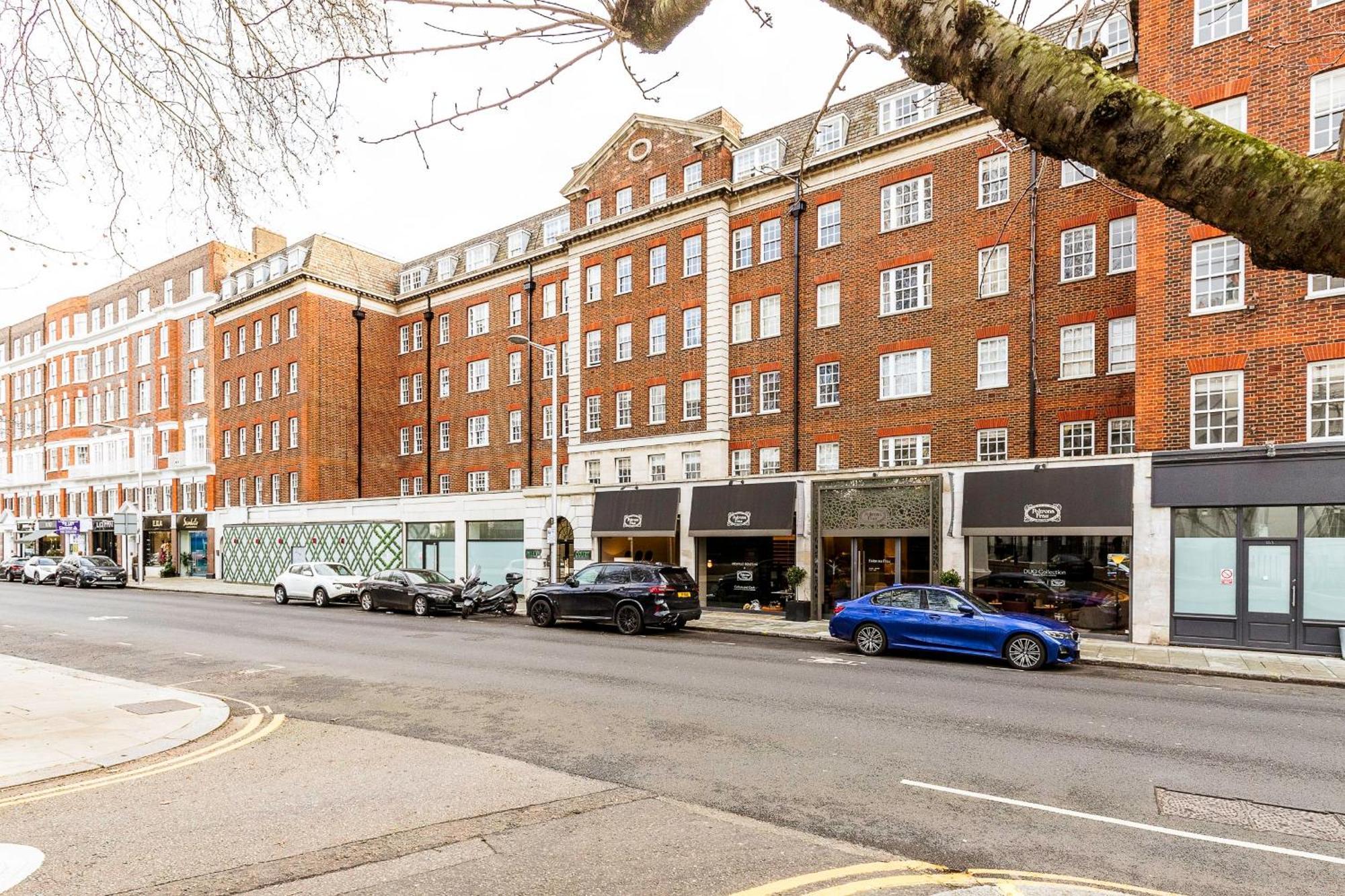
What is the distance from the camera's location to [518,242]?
38.8 metres

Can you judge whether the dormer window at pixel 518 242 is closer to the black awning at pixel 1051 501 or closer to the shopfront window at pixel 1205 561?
the black awning at pixel 1051 501

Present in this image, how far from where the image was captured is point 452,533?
114 ft

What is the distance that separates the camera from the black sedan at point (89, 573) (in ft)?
127

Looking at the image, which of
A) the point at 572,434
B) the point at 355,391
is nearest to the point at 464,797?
the point at 572,434

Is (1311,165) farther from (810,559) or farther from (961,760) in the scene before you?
(810,559)

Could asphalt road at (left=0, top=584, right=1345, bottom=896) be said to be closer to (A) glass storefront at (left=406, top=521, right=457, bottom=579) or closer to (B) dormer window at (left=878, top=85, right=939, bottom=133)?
(A) glass storefront at (left=406, top=521, right=457, bottom=579)

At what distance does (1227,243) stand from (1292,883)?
16.8 meters

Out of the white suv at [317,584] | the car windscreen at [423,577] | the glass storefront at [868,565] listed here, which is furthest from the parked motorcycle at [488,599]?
the glass storefront at [868,565]

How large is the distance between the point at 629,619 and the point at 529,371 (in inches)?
714

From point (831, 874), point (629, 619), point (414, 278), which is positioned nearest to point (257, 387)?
point (414, 278)

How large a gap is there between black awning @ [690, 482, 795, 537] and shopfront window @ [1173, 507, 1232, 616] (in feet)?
32.5

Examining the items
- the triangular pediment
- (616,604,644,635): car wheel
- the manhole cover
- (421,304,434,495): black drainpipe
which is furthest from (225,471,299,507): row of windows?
the manhole cover

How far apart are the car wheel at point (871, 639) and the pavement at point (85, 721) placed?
1151 cm

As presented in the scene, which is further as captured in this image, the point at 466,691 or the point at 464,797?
the point at 466,691
